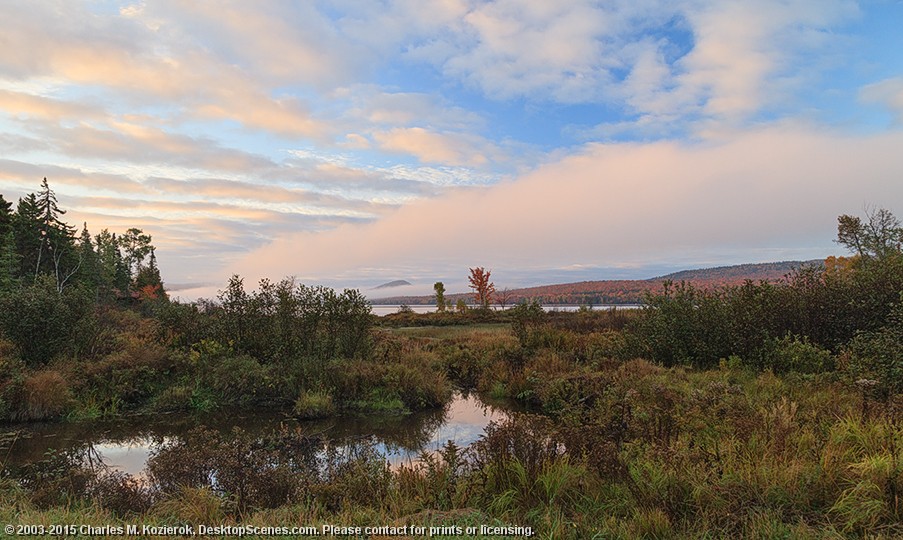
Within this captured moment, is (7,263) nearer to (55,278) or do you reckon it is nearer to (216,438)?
(55,278)

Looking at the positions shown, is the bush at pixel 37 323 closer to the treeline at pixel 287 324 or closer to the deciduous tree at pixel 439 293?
the treeline at pixel 287 324

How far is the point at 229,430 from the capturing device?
9.97 m

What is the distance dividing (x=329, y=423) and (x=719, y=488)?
855 cm

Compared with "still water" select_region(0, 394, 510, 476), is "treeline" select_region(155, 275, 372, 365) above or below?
above

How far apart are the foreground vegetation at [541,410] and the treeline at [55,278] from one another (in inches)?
15.9

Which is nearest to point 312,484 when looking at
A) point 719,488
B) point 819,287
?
point 719,488

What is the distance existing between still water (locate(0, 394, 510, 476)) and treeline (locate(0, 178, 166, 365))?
398 cm

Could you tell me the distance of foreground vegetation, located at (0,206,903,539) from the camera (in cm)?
425

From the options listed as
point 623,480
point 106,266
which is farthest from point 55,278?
point 106,266

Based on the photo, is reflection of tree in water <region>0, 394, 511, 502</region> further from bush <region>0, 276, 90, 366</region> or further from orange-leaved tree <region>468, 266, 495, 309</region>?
orange-leaved tree <region>468, 266, 495, 309</region>

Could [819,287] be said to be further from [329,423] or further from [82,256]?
[82,256]

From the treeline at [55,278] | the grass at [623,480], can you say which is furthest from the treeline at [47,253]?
the grass at [623,480]

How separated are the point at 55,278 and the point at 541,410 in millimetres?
18939

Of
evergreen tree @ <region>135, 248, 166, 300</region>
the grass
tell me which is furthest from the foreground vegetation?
evergreen tree @ <region>135, 248, 166, 300</region>
